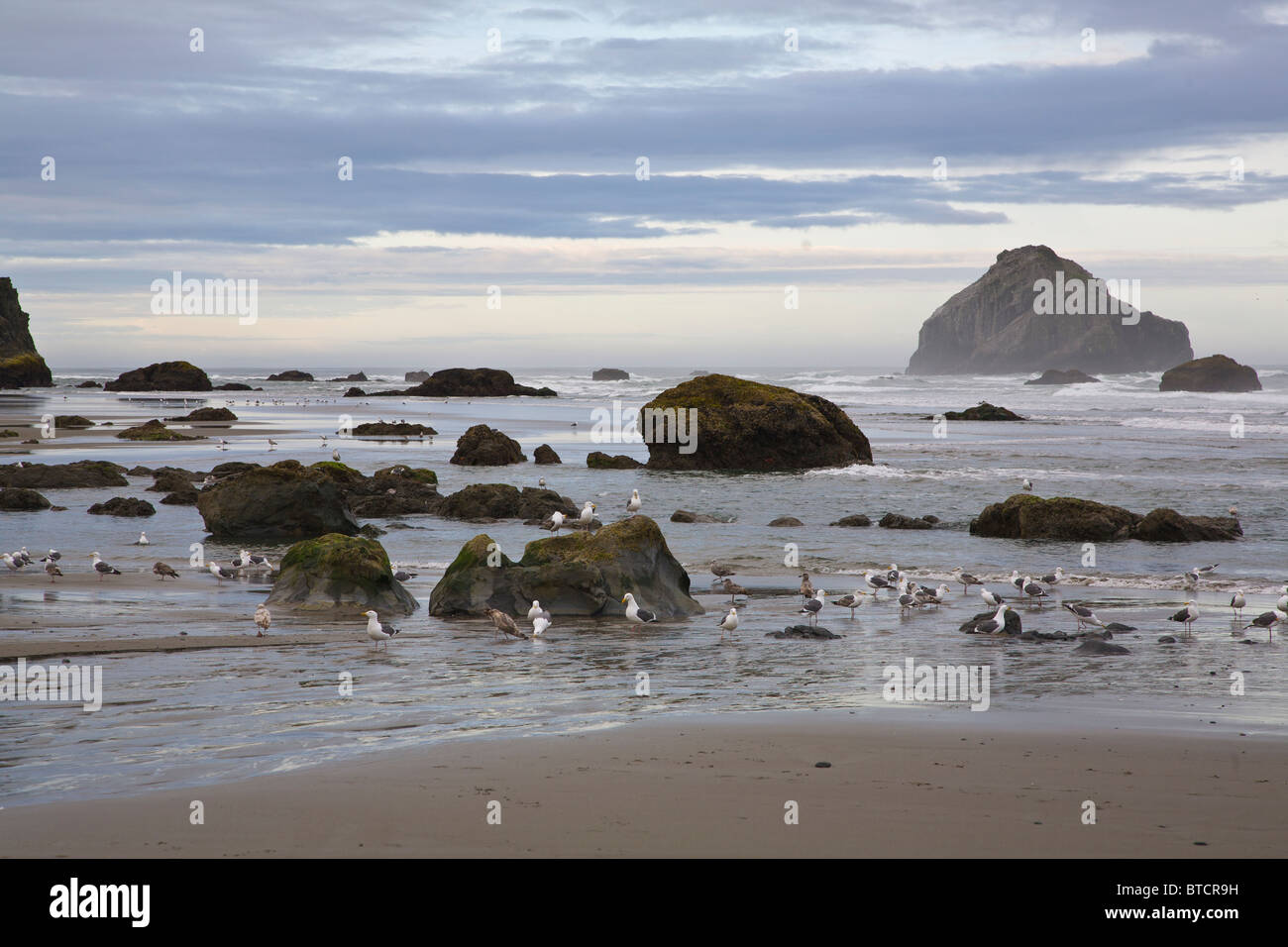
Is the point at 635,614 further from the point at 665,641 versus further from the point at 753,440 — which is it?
the point at 753,440

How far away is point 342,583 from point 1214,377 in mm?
93568

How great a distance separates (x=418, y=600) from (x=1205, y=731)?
32.0ft

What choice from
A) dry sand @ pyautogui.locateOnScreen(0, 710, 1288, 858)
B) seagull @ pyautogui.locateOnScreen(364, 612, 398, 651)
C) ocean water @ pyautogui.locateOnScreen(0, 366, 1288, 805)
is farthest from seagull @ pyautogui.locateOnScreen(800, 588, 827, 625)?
dry sand @ pyautogui.locateOnScreen(0, 710, 1288, 858)

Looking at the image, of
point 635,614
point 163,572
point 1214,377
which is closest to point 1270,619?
point 635,614

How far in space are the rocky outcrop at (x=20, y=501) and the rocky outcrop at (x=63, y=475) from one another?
10.00ft

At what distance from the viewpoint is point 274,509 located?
20.9 meters

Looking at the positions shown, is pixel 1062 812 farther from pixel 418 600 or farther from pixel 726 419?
pixel 726 419

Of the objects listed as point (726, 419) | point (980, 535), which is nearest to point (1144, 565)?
point (980, 535)

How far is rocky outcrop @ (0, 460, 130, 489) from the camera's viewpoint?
27.6 meters

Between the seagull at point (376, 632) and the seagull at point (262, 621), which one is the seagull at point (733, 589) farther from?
the seagull at point (262, 621)

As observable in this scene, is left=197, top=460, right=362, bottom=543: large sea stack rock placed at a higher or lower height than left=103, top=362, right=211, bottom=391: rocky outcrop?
lower

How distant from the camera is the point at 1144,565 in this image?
18.3 m

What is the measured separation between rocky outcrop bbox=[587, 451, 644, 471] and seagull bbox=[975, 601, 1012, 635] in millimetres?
23088

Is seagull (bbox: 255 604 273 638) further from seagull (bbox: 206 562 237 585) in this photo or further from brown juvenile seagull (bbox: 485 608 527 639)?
seagull (bbox: 206 562 237 585)
